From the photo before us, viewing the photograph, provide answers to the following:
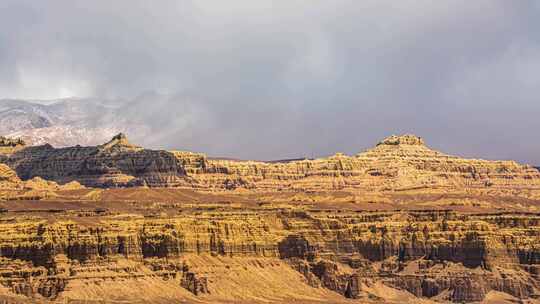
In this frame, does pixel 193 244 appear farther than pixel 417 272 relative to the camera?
No

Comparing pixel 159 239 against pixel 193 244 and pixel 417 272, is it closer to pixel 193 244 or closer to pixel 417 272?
pixel 193 244

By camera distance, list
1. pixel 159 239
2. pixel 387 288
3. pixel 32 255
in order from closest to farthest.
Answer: pixel 32 255, pixel 159 239, pixel 387 288

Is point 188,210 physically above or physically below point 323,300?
above

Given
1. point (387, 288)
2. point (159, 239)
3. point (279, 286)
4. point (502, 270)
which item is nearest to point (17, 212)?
point (159, 239)

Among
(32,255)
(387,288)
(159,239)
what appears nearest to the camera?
(32,255)

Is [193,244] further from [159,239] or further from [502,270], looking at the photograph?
[502,270]

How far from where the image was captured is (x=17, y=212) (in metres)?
183

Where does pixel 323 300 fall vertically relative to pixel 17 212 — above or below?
below

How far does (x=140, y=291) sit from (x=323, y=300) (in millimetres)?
23432

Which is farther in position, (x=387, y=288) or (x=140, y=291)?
(x=387, y=288)

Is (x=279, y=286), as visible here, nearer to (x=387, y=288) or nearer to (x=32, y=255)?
(x=387, y=288)

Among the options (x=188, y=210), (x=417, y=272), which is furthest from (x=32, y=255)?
(x=417, y=272)

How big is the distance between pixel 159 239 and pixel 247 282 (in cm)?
1118

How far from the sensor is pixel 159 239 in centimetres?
17662
